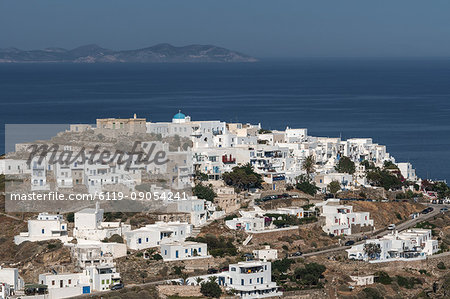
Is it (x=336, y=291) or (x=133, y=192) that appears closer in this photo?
(x=336, y=291)

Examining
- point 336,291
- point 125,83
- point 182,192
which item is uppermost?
point 125,83

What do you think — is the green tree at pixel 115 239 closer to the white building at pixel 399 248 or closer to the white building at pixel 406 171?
the white building at pixel 399 248

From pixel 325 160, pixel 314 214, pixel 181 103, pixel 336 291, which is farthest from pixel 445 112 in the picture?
pixel 336 291

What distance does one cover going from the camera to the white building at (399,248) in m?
44.8

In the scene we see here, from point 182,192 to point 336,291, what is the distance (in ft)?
36.0

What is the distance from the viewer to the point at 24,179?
50375 mm

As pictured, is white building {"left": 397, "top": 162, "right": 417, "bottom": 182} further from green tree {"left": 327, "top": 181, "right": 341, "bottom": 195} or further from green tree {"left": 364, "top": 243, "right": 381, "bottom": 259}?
green tree {"left": 364, "top": 243, "right": 381, "bottom": 259}

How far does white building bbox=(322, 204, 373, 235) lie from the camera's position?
48.7m

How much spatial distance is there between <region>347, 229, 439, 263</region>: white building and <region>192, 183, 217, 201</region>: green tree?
23.7 ft

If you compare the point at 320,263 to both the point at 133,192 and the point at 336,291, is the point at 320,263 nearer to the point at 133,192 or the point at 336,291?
the point at 336,291

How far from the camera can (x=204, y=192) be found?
49.0 metres

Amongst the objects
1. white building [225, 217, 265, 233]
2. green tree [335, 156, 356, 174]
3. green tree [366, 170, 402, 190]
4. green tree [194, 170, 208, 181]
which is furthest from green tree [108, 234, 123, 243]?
green tree [366, 170, 402, 190]

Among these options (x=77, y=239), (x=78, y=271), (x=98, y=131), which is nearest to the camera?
(x=78, y=271)

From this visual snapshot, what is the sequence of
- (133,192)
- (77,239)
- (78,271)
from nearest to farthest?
(78,271)
(77,239)
(133,192)
